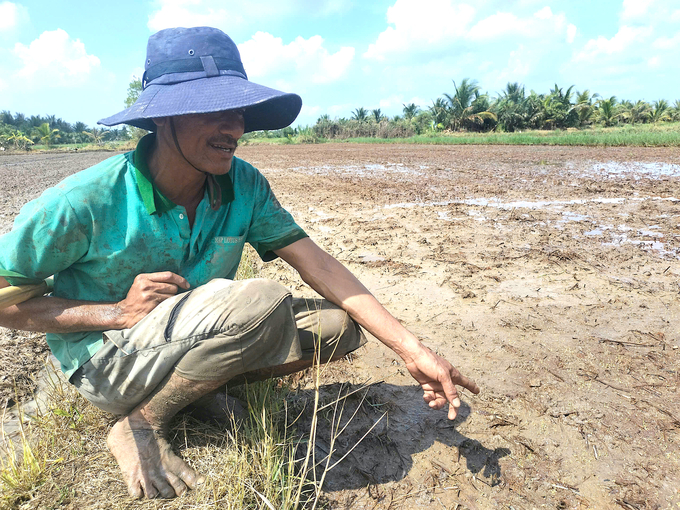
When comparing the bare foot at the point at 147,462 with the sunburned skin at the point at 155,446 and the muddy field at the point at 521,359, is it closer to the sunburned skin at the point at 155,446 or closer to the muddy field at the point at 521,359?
the sunburned skin at the point at 155,446

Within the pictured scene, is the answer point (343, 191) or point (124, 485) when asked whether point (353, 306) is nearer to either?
point (124, 485)

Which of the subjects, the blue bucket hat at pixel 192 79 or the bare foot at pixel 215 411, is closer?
the blue bucket hat at pixel 192 79

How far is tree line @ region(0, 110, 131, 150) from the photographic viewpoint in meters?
42.0

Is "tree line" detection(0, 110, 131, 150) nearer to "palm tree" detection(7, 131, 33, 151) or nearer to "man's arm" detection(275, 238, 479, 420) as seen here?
"palm tree" detection(7, 131, 33, 151)

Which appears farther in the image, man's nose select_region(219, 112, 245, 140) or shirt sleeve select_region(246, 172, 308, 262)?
shirt sleeve select_region(246, 172, 308, 262)

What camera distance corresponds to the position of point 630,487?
1668mm

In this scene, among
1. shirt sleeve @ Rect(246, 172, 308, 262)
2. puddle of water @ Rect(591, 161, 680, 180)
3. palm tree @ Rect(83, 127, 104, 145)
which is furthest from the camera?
palm tree @ Rect(83, 127, 104, 145)

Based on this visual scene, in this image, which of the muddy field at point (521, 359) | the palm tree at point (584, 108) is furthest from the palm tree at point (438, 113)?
the muddy field at point (521, 359)

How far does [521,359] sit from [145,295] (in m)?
1.89

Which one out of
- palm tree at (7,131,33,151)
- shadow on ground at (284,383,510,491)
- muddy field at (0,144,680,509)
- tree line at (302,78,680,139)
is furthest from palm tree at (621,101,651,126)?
palm tree at (7,131,33,151)

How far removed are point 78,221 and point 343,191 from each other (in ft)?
23.6

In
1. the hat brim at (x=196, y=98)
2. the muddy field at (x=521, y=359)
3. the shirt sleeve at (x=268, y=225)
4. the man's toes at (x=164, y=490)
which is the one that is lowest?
the muddy field at (x=521, y=359)

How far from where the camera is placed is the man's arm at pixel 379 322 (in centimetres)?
160

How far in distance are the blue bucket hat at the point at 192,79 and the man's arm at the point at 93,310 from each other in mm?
505
